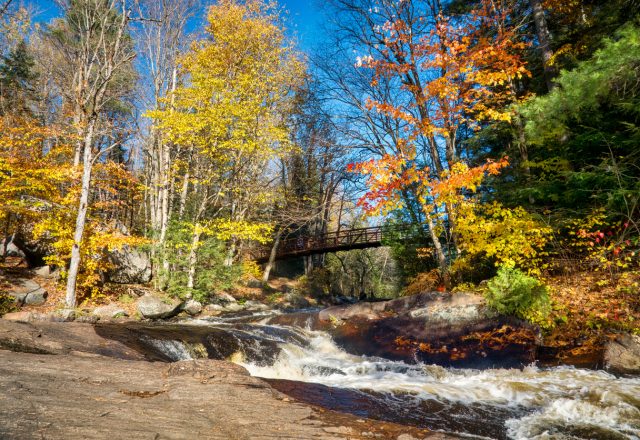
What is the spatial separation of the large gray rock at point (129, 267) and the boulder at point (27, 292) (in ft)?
7.62

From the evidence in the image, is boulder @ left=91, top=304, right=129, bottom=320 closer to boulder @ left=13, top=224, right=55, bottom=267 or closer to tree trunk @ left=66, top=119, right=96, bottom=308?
tree trunk @ left=66, top=119, right=96, bottom=308

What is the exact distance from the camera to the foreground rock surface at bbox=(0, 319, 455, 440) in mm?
1834

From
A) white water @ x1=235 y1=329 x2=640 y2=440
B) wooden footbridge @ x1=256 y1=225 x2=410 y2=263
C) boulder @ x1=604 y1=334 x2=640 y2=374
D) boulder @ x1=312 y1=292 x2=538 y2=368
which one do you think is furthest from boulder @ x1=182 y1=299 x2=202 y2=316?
boulder @ x1=604 y1=334 x2=640 y2=374

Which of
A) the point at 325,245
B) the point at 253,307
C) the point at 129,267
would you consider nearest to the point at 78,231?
the point at 129,267

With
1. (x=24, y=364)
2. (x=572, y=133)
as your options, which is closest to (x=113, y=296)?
(x=24, y=364)

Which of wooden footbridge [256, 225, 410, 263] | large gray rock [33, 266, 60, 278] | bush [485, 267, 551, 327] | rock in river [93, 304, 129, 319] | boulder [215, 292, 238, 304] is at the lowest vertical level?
boulder [215, 292, 238, 304]

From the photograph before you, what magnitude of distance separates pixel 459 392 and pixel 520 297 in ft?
10.5

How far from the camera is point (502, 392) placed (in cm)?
516

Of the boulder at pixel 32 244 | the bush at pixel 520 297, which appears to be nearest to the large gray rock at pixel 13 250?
the boulder at pixel 32 244

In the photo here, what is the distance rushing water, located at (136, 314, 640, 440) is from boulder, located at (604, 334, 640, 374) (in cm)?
40

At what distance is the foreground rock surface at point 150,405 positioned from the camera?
1.83 metres

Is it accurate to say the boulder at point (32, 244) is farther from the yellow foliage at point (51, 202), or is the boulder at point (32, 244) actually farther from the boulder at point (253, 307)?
the boulder at point (253, 307)

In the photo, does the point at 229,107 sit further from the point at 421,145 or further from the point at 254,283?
the point at 254,283

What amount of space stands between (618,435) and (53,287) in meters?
14.6
